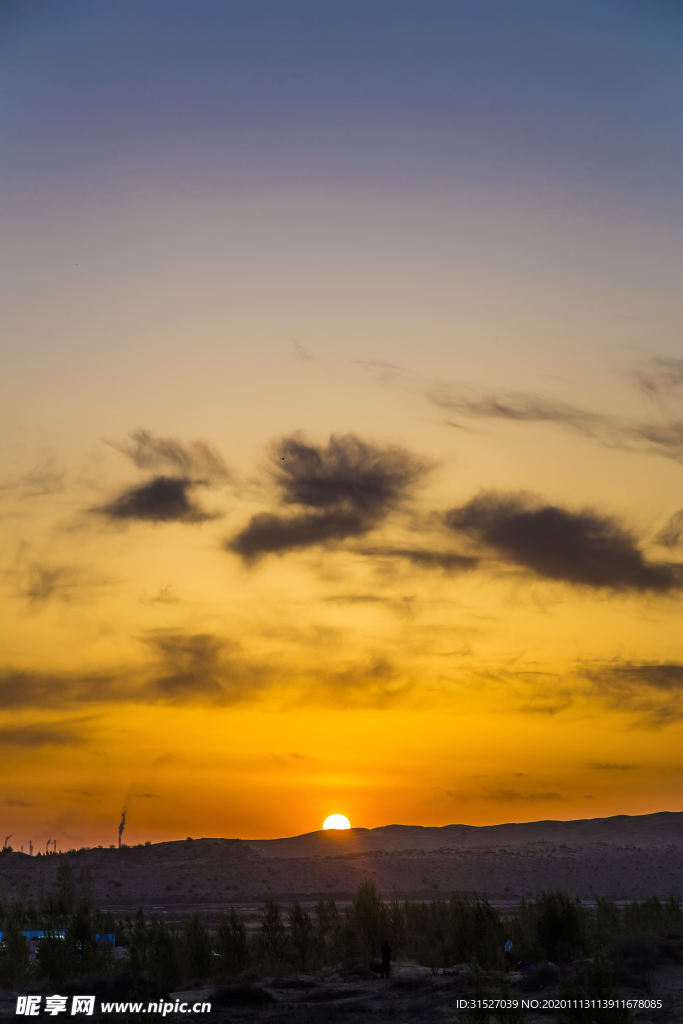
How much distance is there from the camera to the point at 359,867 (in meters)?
133

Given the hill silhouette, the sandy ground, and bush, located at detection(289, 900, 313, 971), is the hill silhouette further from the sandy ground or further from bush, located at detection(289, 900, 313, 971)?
bush, located at detection(289, 900, 313, 971)

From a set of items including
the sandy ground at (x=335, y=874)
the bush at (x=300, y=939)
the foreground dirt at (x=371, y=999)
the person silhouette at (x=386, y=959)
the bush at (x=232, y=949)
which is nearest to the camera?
the foreground dirt at (x=371, y=999)

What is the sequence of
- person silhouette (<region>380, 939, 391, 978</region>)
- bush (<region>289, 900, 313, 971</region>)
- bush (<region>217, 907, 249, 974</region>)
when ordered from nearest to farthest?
1. person silhouette (<region>380, 939, 391, 978</region>)
2. bush (<region>217, 907, 249, 974</region>)
3. bush (<region>289, 900, 313, 971</region>)

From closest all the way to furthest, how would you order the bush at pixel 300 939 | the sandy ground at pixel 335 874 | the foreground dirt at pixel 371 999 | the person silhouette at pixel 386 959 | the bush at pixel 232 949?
the foreground dirt at pixel 371 999 → the person silhouette at pixel 386 959 → the bush at pixel 232 949 → the bush at pixel 300 939 → the sandy ground at pixel 335 874

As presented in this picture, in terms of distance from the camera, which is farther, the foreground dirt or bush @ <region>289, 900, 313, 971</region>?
bush @ <region>289, 900, 313, 971</region>

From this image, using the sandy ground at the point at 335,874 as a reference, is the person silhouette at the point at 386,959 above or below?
above

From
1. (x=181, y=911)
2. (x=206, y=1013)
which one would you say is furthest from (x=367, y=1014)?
(x=181, y=911)

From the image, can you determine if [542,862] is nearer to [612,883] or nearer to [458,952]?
[612,883]

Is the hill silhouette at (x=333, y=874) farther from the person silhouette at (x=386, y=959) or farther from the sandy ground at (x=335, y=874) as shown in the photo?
the person silhouette at (x=386, y=959)

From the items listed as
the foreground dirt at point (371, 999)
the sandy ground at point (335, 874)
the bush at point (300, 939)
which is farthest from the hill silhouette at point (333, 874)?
the foreground dirt at point (371, 999)

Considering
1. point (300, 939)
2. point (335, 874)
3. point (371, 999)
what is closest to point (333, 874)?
point (335, 874)

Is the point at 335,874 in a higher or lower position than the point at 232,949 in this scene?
lower

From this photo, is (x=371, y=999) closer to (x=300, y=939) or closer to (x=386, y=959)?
(x=386, y=959)

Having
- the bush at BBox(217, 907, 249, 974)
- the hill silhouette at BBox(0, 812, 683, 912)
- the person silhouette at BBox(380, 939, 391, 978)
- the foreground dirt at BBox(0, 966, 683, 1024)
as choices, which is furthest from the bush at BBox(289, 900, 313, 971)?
the hill silhouette at BBox(0, 812, 683, 912)
